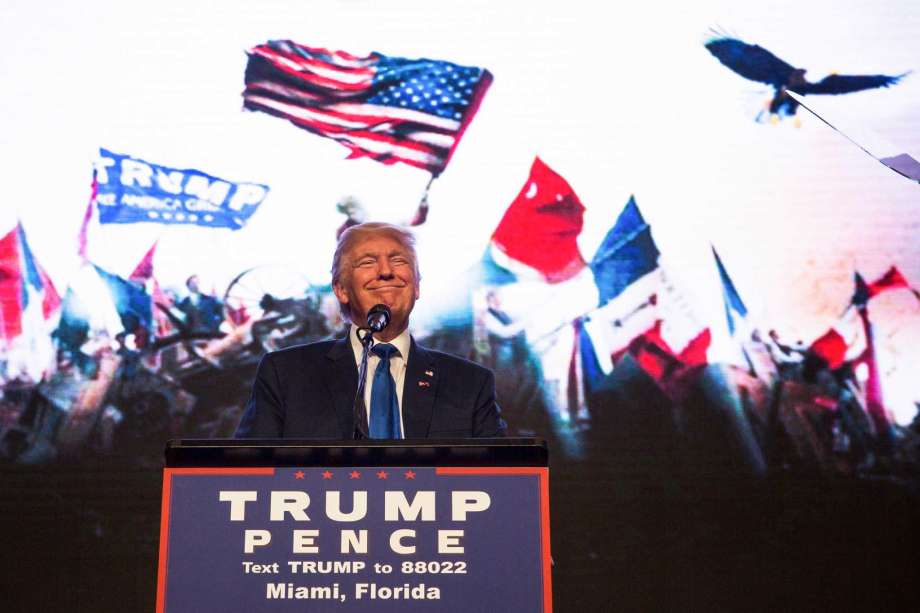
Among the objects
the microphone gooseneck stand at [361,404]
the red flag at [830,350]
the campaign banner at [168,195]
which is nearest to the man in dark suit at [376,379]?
the microphone gooseneck stand at [361,404]

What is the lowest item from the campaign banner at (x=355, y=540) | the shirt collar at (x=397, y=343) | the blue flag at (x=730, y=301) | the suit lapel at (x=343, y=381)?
the campaign banner at (x=355, y=540)

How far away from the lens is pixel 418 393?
2602 millimetres

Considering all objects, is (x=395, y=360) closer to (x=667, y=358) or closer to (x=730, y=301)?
(x=667, y=358)

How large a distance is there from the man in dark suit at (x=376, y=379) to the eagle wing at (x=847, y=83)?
247 cm

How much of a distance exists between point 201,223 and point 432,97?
3.59 ft

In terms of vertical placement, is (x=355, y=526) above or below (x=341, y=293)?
below

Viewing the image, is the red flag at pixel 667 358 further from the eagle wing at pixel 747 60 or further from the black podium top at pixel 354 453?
the black podium top at pixel 354 453

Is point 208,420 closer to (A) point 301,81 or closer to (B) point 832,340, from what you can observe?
(A) point 301,81

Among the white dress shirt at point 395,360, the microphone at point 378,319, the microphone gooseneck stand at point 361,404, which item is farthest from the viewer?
the white dress shirt at point 395,360

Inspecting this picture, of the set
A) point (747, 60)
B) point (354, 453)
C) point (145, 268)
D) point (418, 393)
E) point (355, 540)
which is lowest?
point (355, 540)

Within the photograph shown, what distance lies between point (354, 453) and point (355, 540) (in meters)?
0.13

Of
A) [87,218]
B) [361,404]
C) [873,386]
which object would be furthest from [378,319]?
[873,386]

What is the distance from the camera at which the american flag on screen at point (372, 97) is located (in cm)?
440

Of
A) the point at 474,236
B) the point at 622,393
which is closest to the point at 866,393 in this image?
the point at 622,393
